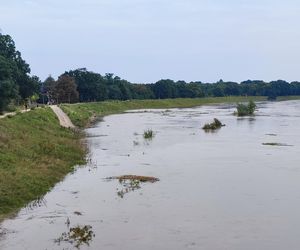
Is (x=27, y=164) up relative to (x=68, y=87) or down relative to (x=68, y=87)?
down

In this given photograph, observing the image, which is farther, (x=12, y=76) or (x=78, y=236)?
(x=12, y=76)

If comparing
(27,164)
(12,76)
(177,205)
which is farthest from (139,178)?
(12,76)

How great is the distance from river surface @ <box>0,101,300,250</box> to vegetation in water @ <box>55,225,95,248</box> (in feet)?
0.73

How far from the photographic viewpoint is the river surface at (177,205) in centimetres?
1797

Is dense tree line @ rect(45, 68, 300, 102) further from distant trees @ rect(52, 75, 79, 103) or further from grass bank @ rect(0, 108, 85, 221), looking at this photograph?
grass bank @ rect(0, 108, 85, 221)

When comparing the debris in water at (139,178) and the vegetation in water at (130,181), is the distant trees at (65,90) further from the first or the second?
the vegetation in water at (130,181)

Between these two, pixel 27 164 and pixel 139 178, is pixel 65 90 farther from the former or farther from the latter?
pixel 139 178

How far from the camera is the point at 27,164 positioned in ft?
97.5

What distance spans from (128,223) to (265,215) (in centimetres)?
600

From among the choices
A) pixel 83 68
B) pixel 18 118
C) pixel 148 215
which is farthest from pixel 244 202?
pixel 83 68

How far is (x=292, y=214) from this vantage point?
21.4m

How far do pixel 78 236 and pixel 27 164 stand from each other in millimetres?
12665

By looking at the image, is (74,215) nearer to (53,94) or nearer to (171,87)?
(53,94)

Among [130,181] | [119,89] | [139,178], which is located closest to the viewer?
[130,181]
